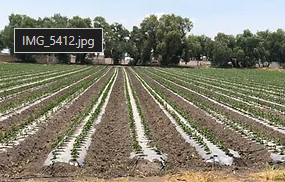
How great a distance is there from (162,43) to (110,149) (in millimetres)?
64374

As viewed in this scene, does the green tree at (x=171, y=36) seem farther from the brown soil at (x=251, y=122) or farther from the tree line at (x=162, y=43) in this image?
the brown soil at (x=251, y=122)

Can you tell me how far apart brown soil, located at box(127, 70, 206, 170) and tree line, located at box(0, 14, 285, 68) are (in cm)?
6062

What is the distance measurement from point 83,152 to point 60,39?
28.2 meters

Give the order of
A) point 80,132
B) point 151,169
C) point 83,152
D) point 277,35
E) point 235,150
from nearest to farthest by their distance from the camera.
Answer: point 151,169
point 83,152
point 235,150
point 80,132
point 277,35

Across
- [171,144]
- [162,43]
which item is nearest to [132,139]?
[171,144]

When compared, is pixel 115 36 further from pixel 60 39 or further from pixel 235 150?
pixel 235 150

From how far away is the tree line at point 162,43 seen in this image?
72.9 meters

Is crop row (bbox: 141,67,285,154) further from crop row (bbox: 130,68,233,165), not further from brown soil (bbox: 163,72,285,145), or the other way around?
crop row (bbox: 130,68,233,165)

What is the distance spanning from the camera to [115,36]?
80250 mm

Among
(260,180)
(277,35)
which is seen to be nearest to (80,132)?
(260,180)

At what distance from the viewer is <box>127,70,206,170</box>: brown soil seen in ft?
21.6

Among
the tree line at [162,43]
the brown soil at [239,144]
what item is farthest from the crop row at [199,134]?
the tree line at [162,43]

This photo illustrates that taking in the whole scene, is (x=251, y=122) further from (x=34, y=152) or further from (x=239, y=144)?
(x=34, y=152)

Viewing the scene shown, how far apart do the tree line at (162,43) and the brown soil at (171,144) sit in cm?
6062
